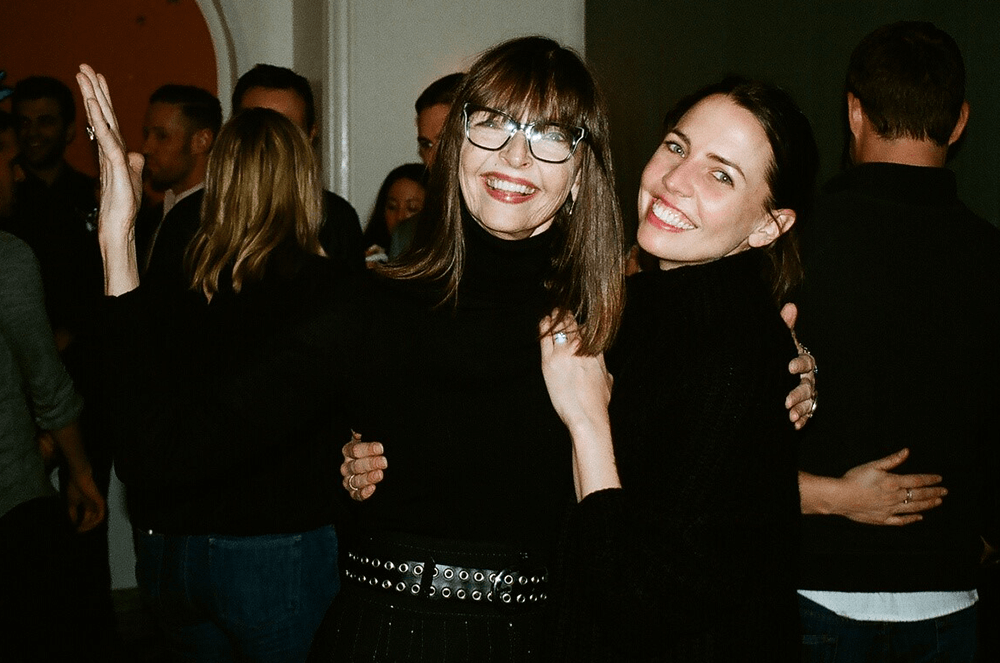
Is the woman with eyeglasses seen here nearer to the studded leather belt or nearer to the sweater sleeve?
the studded leather belt

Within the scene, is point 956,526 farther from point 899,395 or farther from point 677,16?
point 677,16

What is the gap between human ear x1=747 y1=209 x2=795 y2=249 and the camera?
147 centimetres

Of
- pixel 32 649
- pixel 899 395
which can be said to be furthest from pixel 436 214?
pixel 32 649

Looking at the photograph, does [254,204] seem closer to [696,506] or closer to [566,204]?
[566,204]

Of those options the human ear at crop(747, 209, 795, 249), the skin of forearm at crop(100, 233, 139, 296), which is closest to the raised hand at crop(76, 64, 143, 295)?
the skin of forearm at crop(100, 233, 139, 296)

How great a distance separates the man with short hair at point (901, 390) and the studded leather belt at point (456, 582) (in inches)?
24.1

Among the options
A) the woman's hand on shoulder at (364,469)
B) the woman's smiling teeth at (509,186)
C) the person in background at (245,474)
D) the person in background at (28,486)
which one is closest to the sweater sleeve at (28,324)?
the person in background at (28,486)

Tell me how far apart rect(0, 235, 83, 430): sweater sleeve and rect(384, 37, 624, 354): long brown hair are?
113 cm

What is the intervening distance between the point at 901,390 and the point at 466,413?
0.84m

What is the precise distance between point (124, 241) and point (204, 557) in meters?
0.98

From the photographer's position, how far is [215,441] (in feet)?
4.39

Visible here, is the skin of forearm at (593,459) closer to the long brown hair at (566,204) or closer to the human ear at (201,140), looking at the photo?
the long brown hair at (566,204)

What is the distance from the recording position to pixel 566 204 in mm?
1477

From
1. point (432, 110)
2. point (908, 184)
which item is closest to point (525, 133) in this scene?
point (908, 184)
